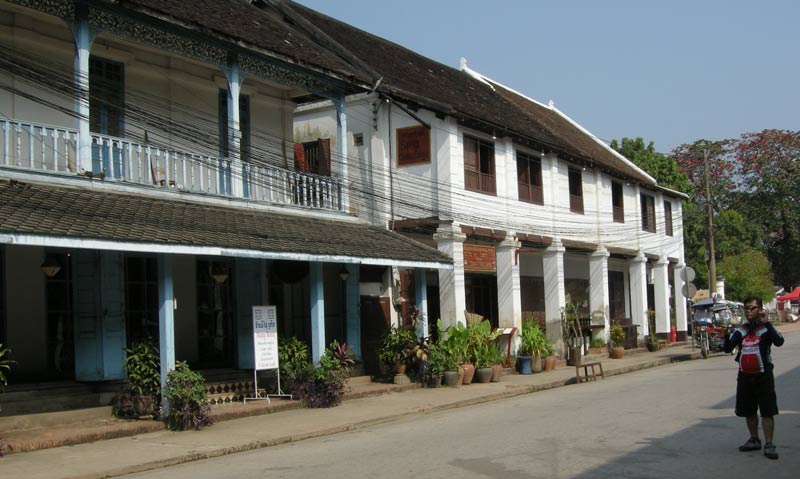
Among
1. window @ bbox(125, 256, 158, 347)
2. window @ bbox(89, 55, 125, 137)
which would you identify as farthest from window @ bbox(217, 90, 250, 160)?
window @ bbox(125, 256, 158, 347)

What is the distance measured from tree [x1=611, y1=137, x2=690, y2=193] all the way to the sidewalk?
32.9 meters

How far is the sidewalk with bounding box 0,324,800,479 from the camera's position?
10.4 m

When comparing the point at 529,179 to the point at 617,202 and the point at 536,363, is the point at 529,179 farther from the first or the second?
the point at 617,202

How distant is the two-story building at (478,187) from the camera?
21.7 meters

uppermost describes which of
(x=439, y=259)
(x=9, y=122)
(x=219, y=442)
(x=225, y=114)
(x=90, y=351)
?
(x=225, y=114)

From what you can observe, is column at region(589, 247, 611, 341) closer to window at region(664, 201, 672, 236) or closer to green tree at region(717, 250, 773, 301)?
window at region(664, 201, 672, 236)

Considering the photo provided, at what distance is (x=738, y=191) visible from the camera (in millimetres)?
58438

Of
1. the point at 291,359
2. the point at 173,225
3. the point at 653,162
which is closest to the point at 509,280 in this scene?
the point at 291,359

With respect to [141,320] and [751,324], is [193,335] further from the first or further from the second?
[751,324]

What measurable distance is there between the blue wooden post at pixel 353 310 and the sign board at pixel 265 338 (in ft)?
11.9

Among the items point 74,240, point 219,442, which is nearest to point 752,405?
point 219,442

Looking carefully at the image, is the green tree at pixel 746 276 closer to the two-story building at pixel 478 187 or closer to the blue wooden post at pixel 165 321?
the two-story building at pixel 478 187

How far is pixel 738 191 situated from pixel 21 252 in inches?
A: 2101

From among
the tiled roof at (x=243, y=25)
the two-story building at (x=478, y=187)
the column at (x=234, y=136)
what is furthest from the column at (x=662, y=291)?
the column at (x=234, y=136)
